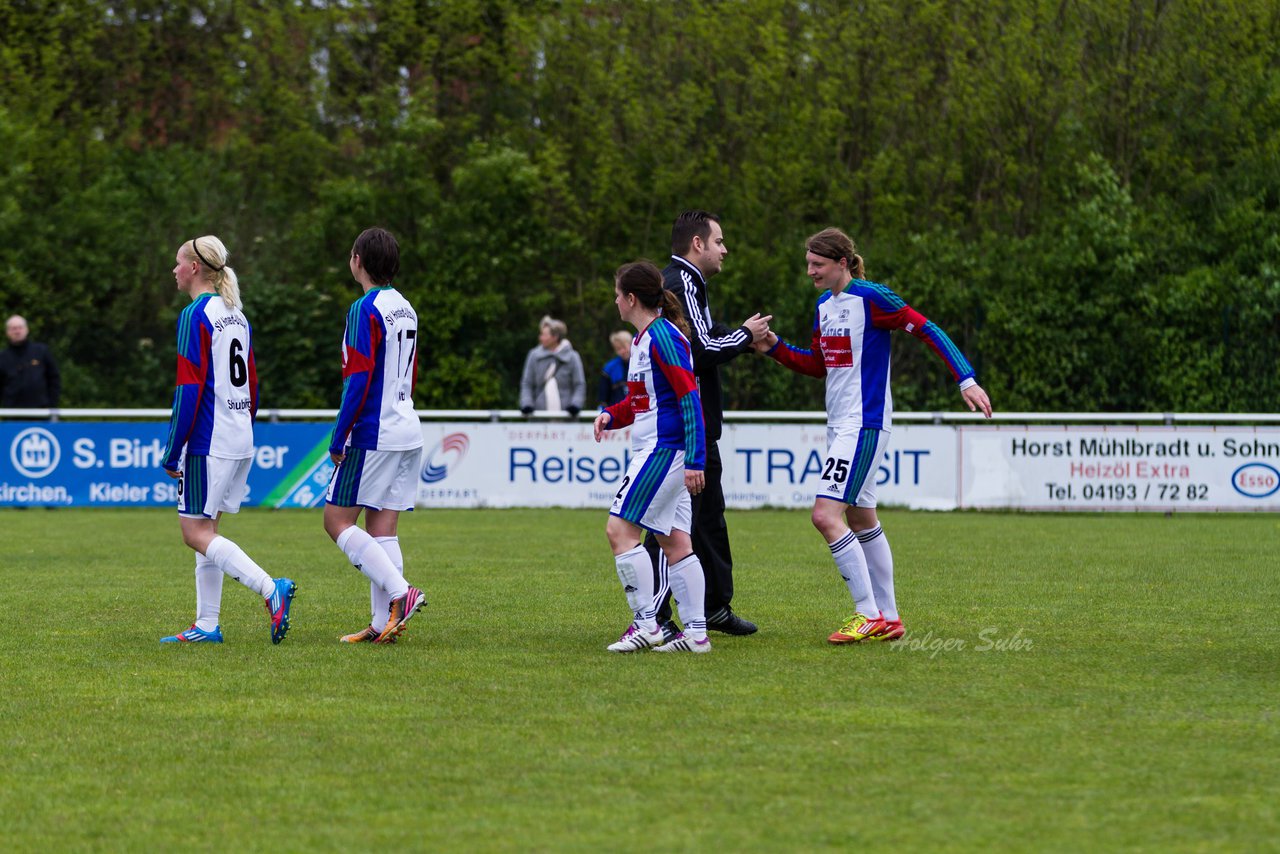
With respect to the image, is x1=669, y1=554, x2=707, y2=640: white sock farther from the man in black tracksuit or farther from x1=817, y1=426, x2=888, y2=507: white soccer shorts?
x1=817, y1=426, x2=888, y2=507: white soccer shorts

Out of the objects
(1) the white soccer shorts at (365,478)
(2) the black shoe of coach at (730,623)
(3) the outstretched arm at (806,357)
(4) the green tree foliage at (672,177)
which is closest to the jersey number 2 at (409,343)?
(1) the white soccer shorts at (365,478)

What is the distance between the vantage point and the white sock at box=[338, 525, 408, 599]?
26.6 feet

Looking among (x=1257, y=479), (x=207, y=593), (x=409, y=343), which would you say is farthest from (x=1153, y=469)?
(x=207, y=593)

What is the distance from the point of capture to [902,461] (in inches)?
733

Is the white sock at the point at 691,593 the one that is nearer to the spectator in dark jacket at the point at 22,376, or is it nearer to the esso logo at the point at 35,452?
the esso logo at the point at 35,452

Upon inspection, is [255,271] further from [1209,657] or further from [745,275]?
[1209,657]

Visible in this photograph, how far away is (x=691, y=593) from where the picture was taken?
26.1 ft

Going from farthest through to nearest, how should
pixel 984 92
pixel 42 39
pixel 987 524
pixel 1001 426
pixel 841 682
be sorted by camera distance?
pixel 42 39 → pixel 984 92 → pixel 1001 426 → pixel 987 524 → pixel 841 682

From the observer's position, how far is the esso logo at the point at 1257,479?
18.1 metres

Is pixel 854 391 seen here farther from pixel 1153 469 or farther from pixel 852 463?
pixel 1153 469

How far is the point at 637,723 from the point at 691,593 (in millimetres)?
1935

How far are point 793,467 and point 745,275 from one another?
7.59 meters

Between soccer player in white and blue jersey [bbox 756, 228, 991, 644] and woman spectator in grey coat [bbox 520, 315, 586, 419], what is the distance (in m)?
10.8

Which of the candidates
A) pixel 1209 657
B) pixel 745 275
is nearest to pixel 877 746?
pixel 1209 657
